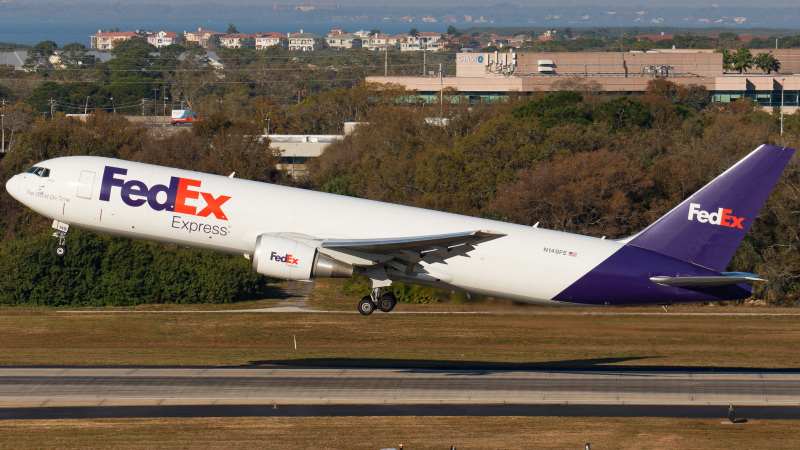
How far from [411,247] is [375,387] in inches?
347

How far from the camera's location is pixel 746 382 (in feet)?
146

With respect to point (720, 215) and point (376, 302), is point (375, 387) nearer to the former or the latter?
point (376, 302)

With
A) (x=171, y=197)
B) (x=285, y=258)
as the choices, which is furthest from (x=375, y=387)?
(x=171, y=197)

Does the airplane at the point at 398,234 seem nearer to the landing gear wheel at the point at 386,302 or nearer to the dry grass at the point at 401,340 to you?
the landing gear wheel at the point at 386,302

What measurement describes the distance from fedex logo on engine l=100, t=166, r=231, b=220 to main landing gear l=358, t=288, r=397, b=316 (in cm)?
693

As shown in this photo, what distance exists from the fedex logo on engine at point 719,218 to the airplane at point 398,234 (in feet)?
0.15

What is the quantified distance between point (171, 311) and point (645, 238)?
45272 mm

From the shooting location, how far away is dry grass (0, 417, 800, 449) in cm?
3500

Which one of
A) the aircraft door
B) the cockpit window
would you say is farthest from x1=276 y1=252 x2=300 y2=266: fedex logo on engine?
the cockpit window

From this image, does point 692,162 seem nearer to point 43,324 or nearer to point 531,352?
point 531,352

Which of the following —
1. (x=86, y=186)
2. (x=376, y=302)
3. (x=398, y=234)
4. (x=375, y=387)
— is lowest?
(x=375, y=387)

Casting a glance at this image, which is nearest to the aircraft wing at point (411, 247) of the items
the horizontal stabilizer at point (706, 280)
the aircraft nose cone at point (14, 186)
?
the horizontal stabilizer at point (706, 280)

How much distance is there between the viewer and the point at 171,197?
37.9 meters

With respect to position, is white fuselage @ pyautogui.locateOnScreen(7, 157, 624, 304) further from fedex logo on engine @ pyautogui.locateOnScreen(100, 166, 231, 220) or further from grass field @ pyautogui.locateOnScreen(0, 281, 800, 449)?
grass field @ pyautogui.locateOnScreen(0, 281, 800, 449)
